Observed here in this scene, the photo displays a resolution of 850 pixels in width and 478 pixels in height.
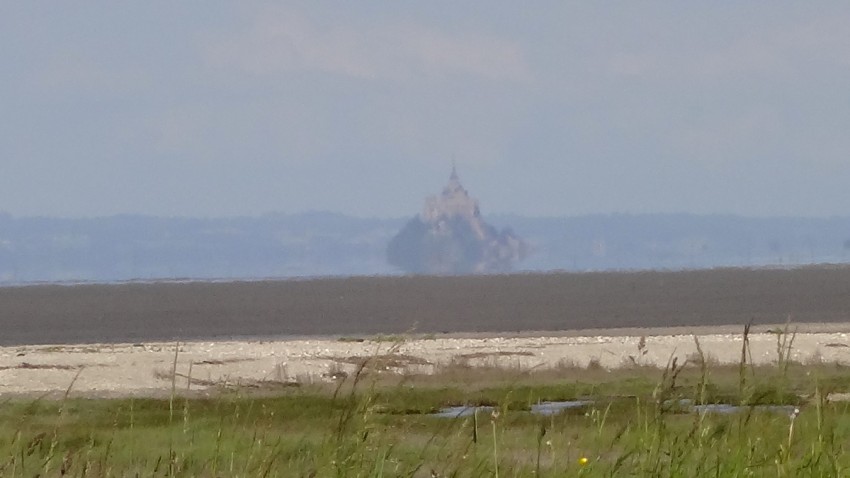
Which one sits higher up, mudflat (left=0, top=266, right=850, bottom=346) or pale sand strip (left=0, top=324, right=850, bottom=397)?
mudflat (left=0, top=266, right=850, bottom=346)

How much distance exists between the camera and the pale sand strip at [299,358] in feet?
117

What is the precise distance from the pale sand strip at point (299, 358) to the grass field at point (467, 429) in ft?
14.6

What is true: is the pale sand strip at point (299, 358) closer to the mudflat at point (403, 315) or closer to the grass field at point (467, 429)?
the grass field at point (467, 429)

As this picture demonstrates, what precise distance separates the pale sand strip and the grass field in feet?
14.6

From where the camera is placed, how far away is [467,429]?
16312mm

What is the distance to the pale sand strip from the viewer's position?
35531 millimetres

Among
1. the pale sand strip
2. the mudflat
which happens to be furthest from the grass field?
the mudflat

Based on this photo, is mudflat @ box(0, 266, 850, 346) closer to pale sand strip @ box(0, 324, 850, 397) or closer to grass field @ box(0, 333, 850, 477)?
pale sand strip @ box(0, 324, 850, 397)

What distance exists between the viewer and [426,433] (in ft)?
61.0

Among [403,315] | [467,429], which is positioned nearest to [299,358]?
[467,429]

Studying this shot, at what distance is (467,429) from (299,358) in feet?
96.1

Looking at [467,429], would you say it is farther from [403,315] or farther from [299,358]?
[403,315]

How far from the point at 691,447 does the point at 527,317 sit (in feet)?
283

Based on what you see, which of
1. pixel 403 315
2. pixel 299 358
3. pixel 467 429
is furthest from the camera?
pixel 403 315
